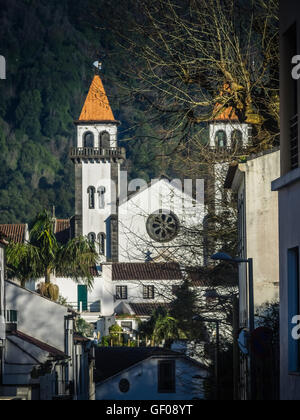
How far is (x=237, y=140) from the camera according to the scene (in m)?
22.4

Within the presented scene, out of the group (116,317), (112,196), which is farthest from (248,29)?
(112,196)

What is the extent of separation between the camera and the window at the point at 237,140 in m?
22.6

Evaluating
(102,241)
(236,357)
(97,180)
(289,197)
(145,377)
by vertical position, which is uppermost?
(97,180)

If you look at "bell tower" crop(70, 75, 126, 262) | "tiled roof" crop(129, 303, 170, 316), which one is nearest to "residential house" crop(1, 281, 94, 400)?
"tiled roof" crop(129, 303, 170, 316)

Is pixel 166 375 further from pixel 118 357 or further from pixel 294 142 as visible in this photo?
pixel 294 142

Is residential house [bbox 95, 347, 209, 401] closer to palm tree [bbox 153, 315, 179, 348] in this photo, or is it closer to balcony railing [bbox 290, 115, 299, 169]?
palm tree [bbox 153, 315, 179, 348]

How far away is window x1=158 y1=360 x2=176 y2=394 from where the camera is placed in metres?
54.7

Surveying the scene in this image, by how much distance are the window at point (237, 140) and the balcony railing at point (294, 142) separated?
32.7 feet

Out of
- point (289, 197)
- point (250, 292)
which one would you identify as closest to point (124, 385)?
point (250, 292)

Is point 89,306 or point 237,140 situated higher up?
point 237,140

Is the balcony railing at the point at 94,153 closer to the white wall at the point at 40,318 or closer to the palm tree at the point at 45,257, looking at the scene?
the palm tree at the point at 45,257

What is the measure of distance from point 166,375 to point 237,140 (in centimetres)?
3392

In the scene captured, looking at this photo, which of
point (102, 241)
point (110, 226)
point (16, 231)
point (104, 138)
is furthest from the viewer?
point (104, 138)

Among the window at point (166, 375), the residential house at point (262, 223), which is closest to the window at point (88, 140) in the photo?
the window at point (166, 375)
